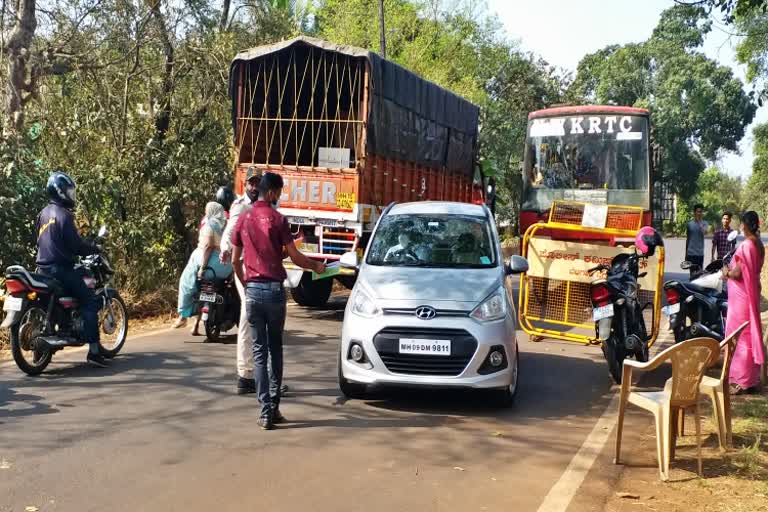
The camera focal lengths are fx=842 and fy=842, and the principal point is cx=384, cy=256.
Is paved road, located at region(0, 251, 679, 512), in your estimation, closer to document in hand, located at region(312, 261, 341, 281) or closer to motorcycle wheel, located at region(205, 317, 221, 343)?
motorcycle wheel, located at region(205, 317, 221, 343)

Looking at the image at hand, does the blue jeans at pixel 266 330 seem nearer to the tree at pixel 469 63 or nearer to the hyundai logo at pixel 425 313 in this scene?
the hyundai logo at pixel 425 313

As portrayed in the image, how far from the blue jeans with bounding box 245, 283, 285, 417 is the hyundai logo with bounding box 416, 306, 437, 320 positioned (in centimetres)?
115

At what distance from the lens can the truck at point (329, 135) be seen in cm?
1183

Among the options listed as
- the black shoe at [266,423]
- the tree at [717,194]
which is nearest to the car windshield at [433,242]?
the black shoe at [266,423]

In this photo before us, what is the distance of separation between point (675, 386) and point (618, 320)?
2839 mm

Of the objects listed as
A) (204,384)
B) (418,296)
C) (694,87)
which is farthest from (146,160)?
(694,87)

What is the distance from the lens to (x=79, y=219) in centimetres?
1248

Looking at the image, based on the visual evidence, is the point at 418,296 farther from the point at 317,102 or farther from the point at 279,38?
the point at 279,38

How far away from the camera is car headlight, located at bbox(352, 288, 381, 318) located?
697 cm

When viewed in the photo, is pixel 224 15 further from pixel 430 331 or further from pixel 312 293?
pixel 430 331

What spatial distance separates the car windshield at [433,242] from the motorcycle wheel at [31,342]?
3124 mm

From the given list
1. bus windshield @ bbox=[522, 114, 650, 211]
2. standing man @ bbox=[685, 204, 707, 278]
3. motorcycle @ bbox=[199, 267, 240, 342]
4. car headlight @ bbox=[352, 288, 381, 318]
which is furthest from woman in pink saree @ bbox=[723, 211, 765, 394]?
standing man @ bbox=[685, 204, 707, 278]

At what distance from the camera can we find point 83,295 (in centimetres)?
814

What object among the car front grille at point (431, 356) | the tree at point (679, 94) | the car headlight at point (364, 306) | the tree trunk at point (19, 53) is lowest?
the car front grille at point (431, 356)
